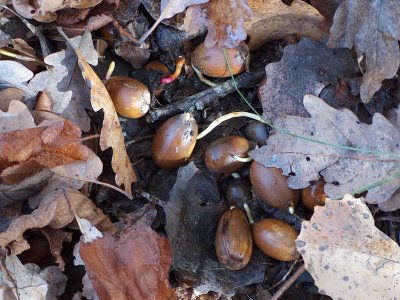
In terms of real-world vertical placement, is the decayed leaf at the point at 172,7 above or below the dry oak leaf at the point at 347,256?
above

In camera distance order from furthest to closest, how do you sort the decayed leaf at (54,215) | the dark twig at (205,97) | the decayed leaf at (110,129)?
the dark twig at (205,97)
the decayed leaf at (110,129)
the decayed leaf at (54,215)

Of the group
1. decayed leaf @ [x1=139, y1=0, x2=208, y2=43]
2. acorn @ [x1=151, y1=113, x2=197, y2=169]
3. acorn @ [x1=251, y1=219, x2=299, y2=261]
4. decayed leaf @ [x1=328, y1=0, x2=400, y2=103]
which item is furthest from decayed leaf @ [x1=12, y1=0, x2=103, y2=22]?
acorn @ [x1=251, y1=219, x2=299, y2=261]

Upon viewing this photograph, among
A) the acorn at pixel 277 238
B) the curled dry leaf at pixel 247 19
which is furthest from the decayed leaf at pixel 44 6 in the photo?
the acorn at pixel 277 238

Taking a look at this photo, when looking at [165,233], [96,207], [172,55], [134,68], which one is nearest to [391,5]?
[172,55]

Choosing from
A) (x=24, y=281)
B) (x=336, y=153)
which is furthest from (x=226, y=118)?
(x=24, y=281)

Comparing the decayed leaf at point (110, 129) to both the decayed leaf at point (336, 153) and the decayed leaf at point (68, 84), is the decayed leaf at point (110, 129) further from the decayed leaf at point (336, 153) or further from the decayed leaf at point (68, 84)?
the decayed leaf at point (336, 153)

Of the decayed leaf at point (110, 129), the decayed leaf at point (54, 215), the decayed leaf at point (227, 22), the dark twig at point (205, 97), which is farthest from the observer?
the dark twig at point (205, 97)

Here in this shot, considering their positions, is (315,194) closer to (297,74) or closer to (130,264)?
(297,74)
